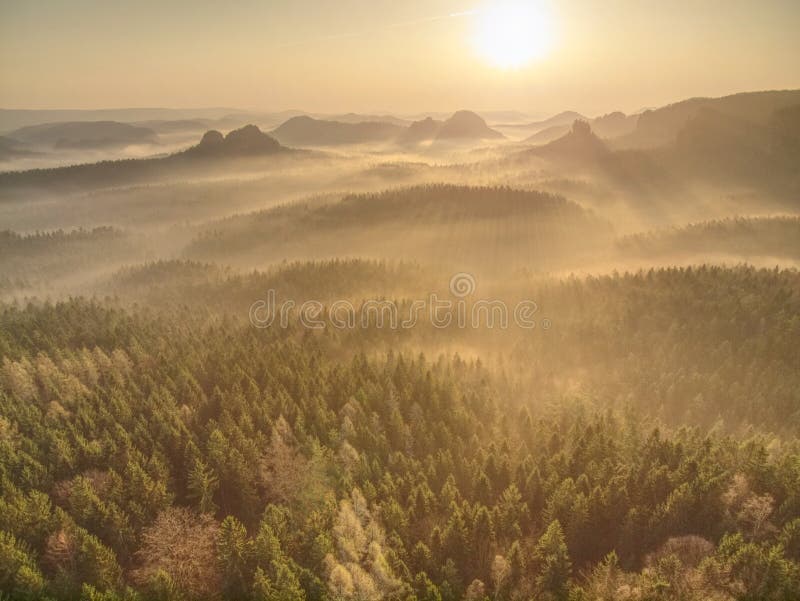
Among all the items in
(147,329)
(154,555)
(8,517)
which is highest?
(147,329)

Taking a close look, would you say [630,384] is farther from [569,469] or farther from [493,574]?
[493,574]

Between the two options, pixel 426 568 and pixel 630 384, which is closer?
pixel 426 568

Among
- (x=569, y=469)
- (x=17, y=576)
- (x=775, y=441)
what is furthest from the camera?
(x=775, y=441)

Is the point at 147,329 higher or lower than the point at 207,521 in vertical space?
higher

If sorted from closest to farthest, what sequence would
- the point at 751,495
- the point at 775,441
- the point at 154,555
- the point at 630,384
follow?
1. the point at 154,555
2. the point at 751,495
3. the point at 775,441
4. the point at 630,384

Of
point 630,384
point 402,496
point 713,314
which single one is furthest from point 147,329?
point 713,314

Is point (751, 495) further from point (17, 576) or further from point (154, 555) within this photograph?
point (17, 576)
